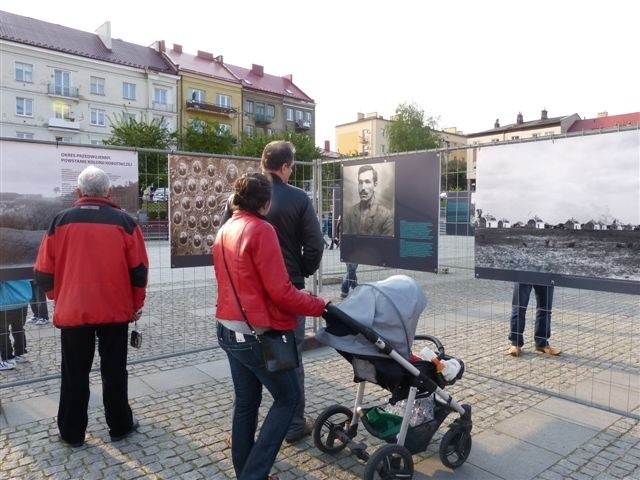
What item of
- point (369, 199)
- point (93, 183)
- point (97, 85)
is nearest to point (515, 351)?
point (369, 199)

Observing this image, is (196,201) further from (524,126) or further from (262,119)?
(524,126)

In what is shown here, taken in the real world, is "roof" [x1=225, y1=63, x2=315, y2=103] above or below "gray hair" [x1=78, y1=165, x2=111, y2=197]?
above

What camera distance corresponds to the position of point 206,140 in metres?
42.4

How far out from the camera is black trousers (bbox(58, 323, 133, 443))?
3.60 meters

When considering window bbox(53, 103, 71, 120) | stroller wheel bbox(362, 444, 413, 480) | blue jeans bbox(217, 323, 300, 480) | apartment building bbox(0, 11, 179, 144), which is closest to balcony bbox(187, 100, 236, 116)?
apartment building bbox(0, 11, 179, 144)

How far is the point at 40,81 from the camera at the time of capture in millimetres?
42844

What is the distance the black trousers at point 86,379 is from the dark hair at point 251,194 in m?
1.65

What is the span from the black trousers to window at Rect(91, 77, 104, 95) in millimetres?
48633

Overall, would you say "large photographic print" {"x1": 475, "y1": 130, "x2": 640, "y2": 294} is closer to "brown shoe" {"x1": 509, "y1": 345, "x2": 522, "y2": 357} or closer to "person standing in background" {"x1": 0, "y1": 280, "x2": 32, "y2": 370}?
"brown shoe" {"x1": 509, "y1": 345, "x2": 522, "y2": 357}

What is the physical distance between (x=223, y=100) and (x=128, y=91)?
1072cm

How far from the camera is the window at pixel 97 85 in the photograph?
151 feet

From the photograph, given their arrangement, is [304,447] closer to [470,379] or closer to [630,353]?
[470,379]

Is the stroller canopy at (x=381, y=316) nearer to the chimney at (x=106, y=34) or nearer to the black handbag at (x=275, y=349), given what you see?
the black handbag at (x=275, y=349)

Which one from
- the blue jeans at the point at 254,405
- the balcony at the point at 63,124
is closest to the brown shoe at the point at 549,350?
the blue jeans at the point at 254,405
